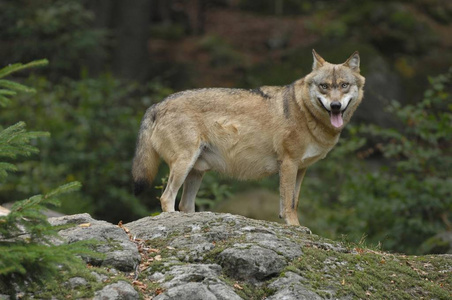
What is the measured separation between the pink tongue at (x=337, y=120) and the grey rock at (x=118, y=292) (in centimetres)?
350

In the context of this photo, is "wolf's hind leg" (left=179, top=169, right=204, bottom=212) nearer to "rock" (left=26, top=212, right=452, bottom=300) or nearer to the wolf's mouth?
"rock" (left=26, top=212, right=452, bottom=300)

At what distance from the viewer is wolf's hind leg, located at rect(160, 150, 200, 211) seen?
25.4 feet

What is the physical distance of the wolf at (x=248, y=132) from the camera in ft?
25.8

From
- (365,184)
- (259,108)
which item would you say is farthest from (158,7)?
(259,108)

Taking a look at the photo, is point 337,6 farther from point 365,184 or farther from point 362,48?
point 365,184

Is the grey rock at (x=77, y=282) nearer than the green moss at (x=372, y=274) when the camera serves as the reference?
Yes

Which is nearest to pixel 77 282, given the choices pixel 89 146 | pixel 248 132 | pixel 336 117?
pixel 248 132

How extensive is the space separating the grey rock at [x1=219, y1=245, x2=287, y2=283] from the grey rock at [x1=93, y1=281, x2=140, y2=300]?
0.89 m

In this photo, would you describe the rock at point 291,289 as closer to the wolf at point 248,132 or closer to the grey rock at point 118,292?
the grey rock at point 118,292

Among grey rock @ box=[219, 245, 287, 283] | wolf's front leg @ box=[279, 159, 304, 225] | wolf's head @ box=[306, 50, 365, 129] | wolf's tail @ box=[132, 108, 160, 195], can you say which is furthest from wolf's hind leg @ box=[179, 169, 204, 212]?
grey rock @ box=[219, 245, 287, 283]

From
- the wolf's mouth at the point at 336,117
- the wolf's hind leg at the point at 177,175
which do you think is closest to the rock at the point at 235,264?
the wolf's hind leg at the point at 177,175

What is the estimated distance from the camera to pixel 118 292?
5086 mm

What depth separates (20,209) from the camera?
14.8 feet

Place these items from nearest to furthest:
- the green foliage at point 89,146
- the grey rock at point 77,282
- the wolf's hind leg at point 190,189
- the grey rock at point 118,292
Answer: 1. the grey rock at point 118,292
2. the grey rock at point 77,282
3. the wolf's hind leg at point 190,189
4. the green foliage at point 89,146
